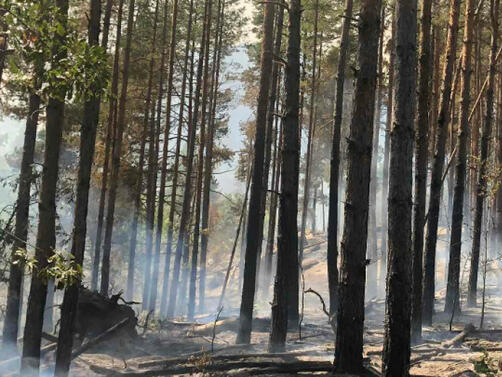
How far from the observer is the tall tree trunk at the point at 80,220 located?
8.94m

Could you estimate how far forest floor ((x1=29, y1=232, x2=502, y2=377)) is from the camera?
7985 mm

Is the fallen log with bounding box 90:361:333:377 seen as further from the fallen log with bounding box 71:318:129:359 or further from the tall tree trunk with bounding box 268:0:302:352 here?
the fallen log with bounding box 71:318:129:359

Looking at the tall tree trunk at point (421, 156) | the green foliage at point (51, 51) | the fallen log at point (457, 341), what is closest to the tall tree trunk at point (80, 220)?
the green foliage at point (51, 51)

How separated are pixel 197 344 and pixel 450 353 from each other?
21.6ft

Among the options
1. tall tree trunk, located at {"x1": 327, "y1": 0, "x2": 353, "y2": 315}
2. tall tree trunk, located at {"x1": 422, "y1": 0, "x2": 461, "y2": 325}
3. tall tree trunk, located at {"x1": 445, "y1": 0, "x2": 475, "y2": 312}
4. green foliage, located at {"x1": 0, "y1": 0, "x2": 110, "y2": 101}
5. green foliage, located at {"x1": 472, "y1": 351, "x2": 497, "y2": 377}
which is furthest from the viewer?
tall tree trunk, located at {"x1": 327, "y1": 0, "x2": 353, "y2": 315}

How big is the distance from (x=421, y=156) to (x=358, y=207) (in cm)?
478

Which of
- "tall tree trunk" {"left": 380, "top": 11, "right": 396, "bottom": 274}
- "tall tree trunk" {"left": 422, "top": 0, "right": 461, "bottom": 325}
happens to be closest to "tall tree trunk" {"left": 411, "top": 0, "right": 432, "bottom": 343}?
"tall tree trunk" {"left": 422, "top": 0, "right": 461, "bottom": 325}

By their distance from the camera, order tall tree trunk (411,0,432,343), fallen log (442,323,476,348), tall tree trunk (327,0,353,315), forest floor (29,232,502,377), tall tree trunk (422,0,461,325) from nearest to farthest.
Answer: forest floor (29,232,502,377), fallen log (442,323,476,348), tall tree trunk (411,0,432,343), tall tree trunk (422,0,461,325), tall tree trunk (327,0,353,315)

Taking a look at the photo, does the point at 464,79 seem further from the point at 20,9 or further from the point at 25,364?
the point at 20,9

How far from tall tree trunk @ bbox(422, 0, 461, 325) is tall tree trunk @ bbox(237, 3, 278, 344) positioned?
14.2 ft

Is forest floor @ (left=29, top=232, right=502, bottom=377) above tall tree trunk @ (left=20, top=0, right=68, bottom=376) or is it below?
below

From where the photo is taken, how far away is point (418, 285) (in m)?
11.5

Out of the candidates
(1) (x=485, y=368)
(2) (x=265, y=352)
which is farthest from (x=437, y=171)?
(1) (x=485, y=368)

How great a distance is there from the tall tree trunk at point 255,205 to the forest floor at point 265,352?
0.71m
